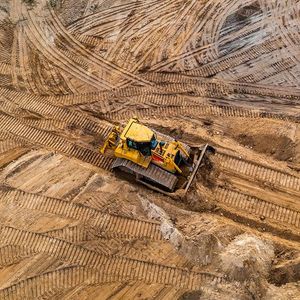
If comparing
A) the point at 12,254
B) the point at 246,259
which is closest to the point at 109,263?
the point at 12,254

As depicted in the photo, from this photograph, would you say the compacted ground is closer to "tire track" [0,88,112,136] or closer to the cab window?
"tire track" [0,88,112,136]

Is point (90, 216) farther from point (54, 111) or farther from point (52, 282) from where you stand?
point (54, 111)

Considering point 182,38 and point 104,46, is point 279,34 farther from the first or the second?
point 104,46

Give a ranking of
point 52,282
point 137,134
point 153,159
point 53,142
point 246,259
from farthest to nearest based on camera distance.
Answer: point 53,142
point 153,159
point 137,134
point 52,282
point 246,259

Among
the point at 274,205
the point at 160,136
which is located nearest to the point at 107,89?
the point at 160,136

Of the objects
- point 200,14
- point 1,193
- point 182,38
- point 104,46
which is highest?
point 200,14

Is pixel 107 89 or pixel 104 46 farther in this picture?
pixel 104 46

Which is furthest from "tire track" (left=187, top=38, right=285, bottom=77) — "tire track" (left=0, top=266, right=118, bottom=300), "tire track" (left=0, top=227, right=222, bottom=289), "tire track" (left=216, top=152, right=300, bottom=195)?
"tire track" (left=0, top=266, right=118, bottom=300)
